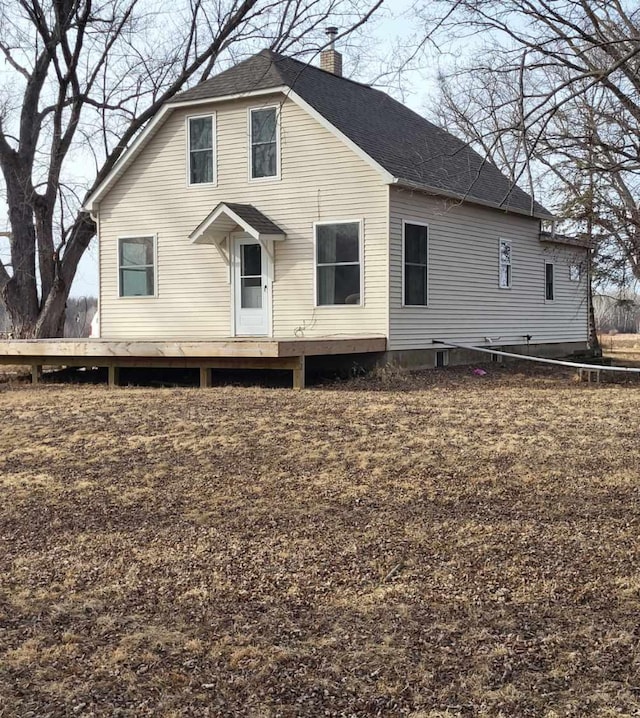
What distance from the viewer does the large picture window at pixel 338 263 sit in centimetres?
1355

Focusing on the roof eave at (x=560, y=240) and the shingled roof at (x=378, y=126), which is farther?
the roof eave at (x=560, y=240)

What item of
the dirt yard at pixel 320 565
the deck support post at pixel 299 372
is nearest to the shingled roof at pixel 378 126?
the deck support post at pixel 299 372

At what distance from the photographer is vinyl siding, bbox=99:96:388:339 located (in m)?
13.4

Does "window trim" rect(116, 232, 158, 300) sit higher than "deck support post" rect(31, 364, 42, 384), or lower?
higher

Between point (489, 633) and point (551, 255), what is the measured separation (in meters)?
16.2

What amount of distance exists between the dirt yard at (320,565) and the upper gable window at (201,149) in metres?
7.12

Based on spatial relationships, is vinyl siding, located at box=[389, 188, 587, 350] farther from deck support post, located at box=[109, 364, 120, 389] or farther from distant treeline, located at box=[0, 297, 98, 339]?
distant treeline, located at box=[0, 297, 98, 339]

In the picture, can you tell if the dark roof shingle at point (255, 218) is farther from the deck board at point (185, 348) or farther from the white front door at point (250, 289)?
the deck board at point (185, 348)

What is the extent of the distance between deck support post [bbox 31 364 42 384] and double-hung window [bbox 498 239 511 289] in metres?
9.11

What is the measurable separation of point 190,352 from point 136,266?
5019 millimetres

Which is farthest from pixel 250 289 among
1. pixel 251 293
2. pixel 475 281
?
pixel 475 281

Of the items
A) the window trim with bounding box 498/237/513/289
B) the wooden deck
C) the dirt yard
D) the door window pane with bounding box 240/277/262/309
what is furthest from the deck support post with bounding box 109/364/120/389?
the window trim with bounding box 498/237/513/289

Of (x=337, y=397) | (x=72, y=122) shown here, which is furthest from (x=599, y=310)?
(x=337, y=397)

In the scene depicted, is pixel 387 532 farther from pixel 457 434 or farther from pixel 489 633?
pixel 457 434
